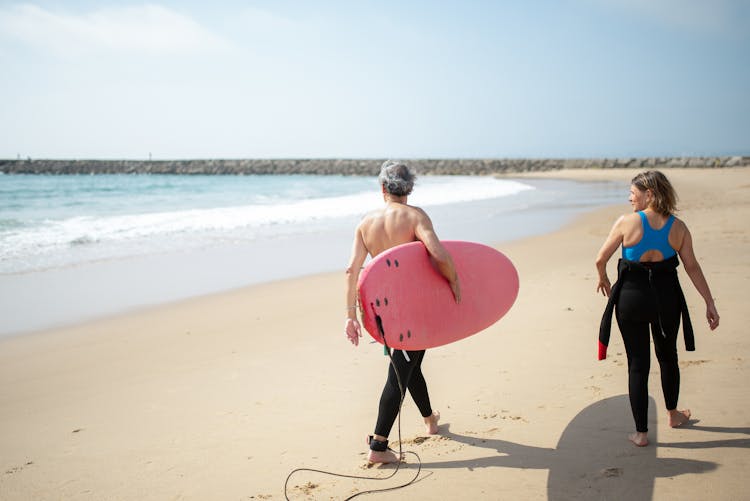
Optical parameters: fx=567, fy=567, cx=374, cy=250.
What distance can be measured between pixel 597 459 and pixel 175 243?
385 inches

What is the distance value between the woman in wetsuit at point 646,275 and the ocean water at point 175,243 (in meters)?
5.17

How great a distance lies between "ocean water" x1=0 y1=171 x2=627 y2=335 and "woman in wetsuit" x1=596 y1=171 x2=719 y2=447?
5167mm

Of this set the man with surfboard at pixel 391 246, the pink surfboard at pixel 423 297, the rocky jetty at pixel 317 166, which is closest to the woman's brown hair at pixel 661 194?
the pink surfboard at pixel 423 297

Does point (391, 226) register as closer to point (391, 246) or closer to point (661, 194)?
point (391, 246)

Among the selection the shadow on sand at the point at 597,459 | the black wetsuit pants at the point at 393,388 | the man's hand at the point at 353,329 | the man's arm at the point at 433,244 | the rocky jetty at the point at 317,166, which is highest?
the rocky jetty at the point at 317,166

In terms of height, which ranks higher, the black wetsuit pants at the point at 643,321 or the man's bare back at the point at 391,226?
the man's bare back at the point at 391,226

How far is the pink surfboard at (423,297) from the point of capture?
2707mm

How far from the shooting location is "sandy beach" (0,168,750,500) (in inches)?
106

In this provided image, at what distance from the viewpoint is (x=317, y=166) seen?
60.8 meters

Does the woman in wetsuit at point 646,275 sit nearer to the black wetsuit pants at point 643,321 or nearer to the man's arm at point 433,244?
the black wetsuit pants at point 643,321

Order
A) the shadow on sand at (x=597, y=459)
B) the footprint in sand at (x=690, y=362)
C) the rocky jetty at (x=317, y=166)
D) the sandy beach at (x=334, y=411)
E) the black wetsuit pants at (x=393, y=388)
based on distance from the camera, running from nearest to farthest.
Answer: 1. the shadow on sand at (x=597, y=459)
2. the sandy beach at (x=334, y=411)
3. the black wetsuit pants at (x=393, y=388)
4. the footprint in sand at (x=690, y=362)
5. the rocky jetty at (x=317, y=166)

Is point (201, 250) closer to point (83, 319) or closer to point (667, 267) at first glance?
point (83, 319)

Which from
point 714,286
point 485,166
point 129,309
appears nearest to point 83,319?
point 129,309

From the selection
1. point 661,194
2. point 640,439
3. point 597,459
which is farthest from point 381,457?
point 661,194
